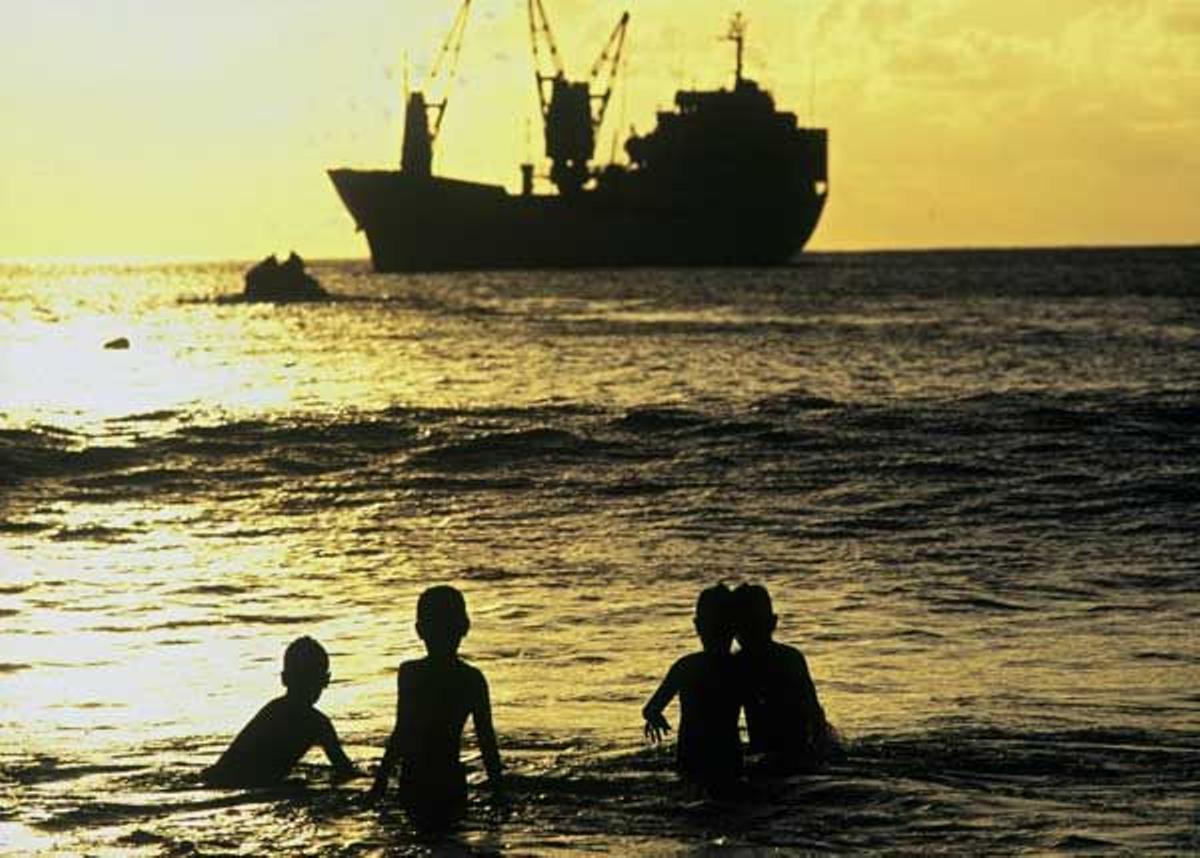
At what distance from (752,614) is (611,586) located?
7841mm

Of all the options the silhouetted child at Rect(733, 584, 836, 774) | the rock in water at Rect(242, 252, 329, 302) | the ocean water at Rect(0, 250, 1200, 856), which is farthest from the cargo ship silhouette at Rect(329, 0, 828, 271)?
the silhouetted child at Rect(733, 584, 836, 774)

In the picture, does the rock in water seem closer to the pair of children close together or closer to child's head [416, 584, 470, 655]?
the pair of children close together

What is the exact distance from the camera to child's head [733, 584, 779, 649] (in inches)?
367

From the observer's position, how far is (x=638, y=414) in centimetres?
3756

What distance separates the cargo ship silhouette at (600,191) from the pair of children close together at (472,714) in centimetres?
15428

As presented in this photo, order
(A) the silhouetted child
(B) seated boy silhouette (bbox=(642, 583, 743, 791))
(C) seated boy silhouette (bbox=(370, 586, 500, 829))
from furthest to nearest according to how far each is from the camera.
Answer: (A) the silhouetted child → (B) seated boy silhouette (bbox=(642, 583, 743, 791)) → (C) seated boy silhouette (bbox=(370, 586, 500, 829))

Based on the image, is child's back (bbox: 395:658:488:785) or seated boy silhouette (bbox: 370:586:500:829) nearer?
seated boy silhouette (bbox: 370:586:500:829)

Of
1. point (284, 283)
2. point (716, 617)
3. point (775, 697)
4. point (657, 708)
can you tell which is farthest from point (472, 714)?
point (284, 283)

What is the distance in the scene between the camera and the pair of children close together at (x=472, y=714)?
872 centimetres

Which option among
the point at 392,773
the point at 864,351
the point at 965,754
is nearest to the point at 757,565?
the point at 965,754

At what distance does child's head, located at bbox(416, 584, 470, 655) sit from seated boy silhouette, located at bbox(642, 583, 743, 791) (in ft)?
3.69

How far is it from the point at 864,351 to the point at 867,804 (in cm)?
5221

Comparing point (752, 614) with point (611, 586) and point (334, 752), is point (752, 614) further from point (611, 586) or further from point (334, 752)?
point (611, 586)

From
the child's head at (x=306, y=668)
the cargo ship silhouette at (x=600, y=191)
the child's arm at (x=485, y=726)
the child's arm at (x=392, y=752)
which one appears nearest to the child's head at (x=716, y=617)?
the child's arm at (x=485, y=726)
